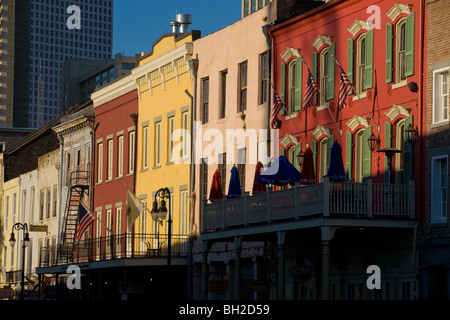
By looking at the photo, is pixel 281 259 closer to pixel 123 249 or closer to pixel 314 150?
pixel 314 150

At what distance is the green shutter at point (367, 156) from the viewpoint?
32812 mm

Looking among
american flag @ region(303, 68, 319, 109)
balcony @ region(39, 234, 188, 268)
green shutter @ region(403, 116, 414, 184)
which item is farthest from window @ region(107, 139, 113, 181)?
green shutter @ region(403, 116, 414, 184)

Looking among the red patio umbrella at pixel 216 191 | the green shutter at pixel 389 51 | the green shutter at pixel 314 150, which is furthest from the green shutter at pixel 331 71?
the red patio umbrella at pixel 216 191

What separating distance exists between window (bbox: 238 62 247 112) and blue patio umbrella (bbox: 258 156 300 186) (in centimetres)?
776

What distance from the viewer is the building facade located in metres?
29.6

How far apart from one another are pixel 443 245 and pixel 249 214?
24.3ft

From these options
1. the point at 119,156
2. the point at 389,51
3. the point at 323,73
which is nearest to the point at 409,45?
the point at 389,51

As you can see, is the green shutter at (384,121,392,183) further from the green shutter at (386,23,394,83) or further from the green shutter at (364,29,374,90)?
the green shutter at (364,29,374,90)

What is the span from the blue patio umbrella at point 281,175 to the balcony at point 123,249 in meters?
10.0

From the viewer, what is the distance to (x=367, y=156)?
33.0 metres

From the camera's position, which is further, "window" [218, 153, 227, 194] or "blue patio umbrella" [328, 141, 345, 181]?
"window" [218, 153, 227, 194]

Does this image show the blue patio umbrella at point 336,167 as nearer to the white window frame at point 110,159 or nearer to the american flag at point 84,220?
the american flag at point 84,220

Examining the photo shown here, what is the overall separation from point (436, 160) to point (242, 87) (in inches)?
503

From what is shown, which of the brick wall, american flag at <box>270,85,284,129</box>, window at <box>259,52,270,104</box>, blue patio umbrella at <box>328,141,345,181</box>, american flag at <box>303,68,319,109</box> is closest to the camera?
the brick wall
